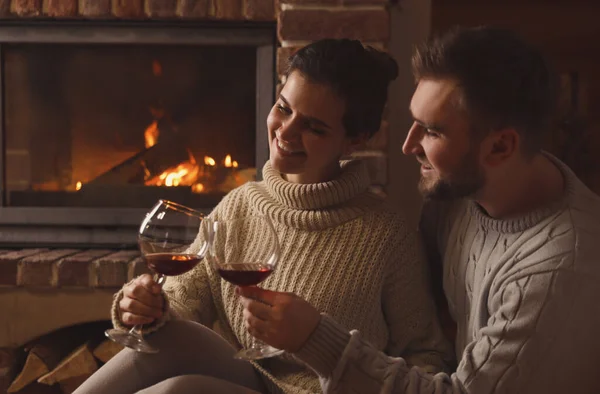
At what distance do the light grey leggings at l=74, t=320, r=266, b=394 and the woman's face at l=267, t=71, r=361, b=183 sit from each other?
34cm

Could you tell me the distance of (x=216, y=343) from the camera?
4.23 ft

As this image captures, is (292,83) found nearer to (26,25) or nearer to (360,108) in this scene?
(360,108)

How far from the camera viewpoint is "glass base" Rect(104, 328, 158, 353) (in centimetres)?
116

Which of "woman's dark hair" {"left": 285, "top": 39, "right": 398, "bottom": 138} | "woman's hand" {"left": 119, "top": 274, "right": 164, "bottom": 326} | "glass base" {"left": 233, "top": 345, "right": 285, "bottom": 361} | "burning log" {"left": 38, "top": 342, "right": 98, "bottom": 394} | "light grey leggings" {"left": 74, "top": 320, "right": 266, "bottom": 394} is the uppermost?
"woman's dark hair" {"left": 285, "top": 39, "right": 398, "bottom": 138}

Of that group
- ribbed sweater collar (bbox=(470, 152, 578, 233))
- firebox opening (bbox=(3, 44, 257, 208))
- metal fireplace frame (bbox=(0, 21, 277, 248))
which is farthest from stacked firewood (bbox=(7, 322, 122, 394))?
ribbed sweater collar (bbox=(470, 152, 578, 233))

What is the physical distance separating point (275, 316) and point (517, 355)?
0.35 metres

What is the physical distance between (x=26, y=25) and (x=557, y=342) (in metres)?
1.57

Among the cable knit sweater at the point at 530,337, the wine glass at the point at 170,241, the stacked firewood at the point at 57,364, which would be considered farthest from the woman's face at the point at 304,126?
the stacked firewood at the point at 57,364

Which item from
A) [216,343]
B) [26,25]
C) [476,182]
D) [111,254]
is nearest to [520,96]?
[476,182]

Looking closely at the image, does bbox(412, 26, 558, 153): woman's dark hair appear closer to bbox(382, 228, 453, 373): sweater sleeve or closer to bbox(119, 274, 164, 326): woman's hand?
bbox(382, 228, 453, 373): sweater sleeve

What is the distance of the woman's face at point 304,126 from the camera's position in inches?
54.0

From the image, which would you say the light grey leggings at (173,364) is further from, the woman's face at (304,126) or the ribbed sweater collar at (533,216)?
the ribbed sweater collar at (533,216)

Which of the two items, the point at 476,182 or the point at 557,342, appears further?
the point at 476,182

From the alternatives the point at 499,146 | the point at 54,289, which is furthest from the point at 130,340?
the point at 54,289
